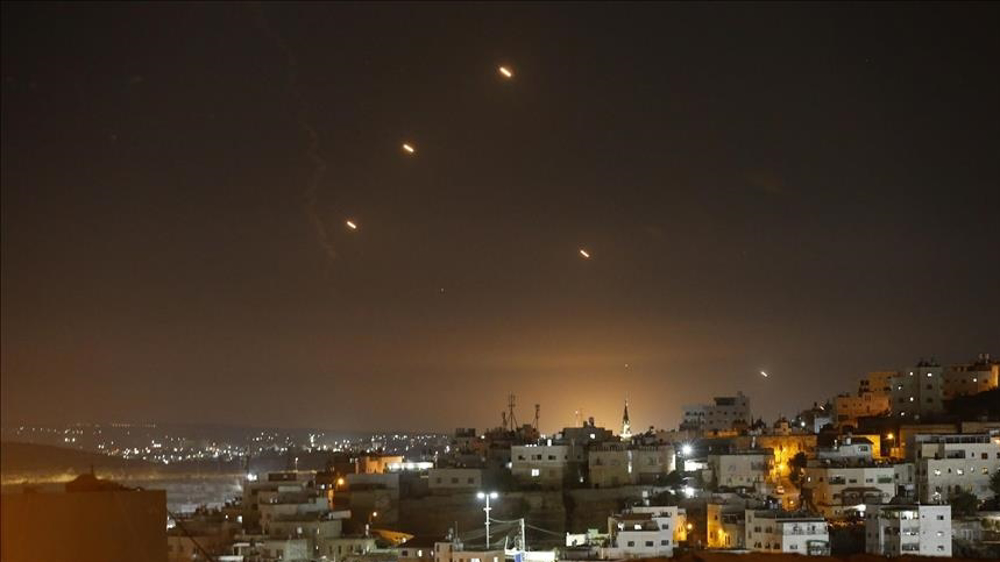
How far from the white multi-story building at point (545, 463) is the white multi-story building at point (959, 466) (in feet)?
18.8

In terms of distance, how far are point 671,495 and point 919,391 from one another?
24.3 feet

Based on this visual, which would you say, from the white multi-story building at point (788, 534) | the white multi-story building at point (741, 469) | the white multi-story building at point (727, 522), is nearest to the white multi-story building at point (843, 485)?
the white multi-story building at point (741, 469)

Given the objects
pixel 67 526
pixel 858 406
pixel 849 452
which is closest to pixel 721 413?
pixel 858 406

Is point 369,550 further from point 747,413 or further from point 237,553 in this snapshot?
point 747,413

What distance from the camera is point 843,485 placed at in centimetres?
2212

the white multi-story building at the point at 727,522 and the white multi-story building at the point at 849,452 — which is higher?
the white multi-story building at the point at 849,452

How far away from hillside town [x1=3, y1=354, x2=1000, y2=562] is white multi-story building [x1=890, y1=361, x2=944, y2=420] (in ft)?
0.11

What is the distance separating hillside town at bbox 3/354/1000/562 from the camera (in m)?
18.7

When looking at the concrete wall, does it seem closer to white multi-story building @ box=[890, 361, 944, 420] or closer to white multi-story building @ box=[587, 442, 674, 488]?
white multi-story building @ box=[587, 442, 674, 488]

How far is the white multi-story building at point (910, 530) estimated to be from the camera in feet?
60.3

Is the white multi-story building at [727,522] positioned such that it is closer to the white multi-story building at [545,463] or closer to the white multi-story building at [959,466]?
the white multi-story building at [959,466]

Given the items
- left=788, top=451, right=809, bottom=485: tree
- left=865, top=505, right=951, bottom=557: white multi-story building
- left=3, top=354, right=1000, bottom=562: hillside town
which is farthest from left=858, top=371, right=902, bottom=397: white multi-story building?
left=865, top=505, right=951, bottom=557: white multi-story building

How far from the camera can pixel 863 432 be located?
26156 millimetres

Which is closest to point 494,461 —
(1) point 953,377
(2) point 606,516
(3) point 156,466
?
(2) point 606,516
